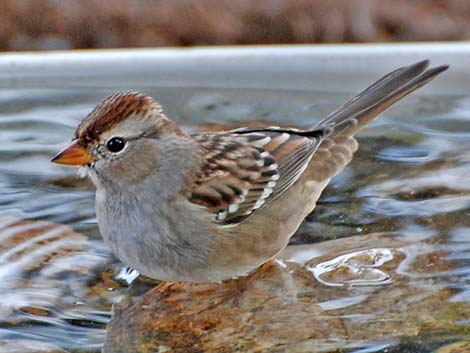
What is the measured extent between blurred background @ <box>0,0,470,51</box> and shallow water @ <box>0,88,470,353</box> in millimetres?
3178

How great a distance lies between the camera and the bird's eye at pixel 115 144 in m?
3.72

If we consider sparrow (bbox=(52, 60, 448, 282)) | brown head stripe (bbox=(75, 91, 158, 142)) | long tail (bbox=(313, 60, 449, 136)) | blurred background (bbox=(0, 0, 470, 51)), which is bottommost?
sparrow (bbox=(52, 60, 448, 282))

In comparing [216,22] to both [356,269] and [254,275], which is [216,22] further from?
[356,269]

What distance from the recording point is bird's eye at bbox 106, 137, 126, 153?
3.72 metres

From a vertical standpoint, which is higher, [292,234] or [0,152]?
[0,152]

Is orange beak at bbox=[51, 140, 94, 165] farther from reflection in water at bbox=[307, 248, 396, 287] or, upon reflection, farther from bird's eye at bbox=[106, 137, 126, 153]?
reflection in water at bbox=[307, 248, 396, 287]

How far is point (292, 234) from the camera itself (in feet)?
13.3

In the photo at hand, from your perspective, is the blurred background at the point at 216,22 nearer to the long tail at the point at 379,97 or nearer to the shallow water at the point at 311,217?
the shallow water at the point at 311,217

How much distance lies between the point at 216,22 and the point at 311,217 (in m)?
4.14

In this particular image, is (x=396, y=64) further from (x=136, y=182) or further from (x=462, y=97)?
(x=136, y=182)

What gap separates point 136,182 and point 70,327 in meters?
0.66

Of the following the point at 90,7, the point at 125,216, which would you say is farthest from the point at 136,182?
the point at 90,7

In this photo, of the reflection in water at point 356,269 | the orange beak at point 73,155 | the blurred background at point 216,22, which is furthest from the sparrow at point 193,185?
the blurred background at point 216,22

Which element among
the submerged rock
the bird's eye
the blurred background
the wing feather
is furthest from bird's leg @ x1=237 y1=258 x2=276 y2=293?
the blurred background
